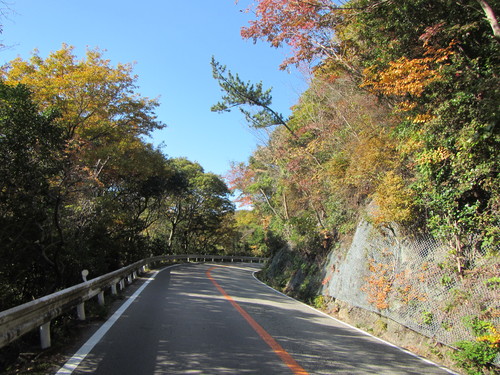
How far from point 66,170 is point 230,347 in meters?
6.76

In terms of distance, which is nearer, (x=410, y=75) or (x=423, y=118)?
(x=410, y=75)

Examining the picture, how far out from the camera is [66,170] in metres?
8.85

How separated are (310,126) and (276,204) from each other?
9.58 metres

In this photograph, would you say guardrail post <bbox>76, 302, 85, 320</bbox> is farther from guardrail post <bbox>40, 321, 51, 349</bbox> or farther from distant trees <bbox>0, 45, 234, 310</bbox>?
distant trees <bbox>0, 45, 234, 310</bbox>

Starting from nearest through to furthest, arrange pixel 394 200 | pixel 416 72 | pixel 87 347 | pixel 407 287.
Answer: pixel 87 347, pixel 416 72, pixel 407 287, pixel 394 200

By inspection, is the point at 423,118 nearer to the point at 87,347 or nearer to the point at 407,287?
the point at 407,287

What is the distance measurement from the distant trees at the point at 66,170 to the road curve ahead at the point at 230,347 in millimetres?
3650

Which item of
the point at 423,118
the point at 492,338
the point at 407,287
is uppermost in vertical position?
the point at 423,118

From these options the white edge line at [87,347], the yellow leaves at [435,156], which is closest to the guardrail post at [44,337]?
the white edge line at [87,347]

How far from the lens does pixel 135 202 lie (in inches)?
964

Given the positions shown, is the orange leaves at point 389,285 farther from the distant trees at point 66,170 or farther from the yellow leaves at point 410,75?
the distant trees at point 66,170

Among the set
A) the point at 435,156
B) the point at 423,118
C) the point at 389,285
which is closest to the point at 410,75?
the point at 423,118

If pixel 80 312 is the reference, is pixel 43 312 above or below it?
above

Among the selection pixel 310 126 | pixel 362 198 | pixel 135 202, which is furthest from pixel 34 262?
pixel 135 202
